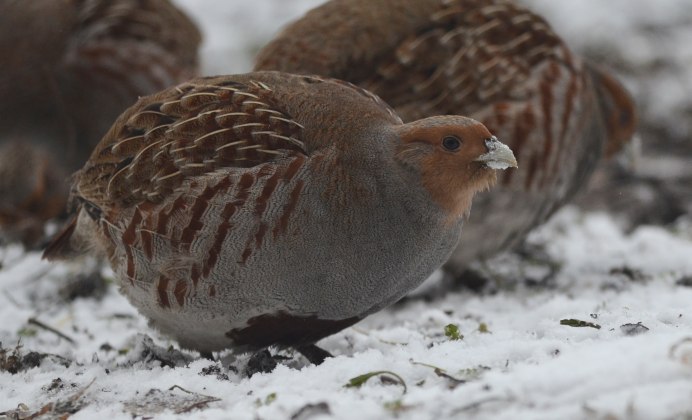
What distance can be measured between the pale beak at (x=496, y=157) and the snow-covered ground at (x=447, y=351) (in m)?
0.56

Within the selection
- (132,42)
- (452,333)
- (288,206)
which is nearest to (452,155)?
(288,206)

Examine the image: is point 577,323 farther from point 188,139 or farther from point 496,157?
point 188,139

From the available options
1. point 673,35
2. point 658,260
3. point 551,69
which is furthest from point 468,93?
point 673,35

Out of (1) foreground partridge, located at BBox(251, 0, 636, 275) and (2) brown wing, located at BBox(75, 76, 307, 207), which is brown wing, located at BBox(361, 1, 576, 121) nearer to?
(1) foreground partridge, located at BBox(251, 0, 636, 275)

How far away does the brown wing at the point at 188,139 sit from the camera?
10.8ft

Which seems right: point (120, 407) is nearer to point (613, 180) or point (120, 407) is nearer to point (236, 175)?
point (236, 175)

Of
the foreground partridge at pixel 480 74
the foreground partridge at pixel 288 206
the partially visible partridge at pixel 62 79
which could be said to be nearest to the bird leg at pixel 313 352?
the foreground partridge at pixel 288 206

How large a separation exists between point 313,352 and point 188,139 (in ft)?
2.82

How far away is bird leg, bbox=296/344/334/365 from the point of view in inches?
138

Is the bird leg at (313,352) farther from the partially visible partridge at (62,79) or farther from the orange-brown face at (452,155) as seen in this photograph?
the partially visible partridge at (62,79)

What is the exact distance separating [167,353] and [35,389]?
589mm

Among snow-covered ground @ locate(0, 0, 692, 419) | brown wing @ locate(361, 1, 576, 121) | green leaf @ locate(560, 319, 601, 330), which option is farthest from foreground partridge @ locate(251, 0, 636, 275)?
green leaf @ locate(560, 319, 601, 330)

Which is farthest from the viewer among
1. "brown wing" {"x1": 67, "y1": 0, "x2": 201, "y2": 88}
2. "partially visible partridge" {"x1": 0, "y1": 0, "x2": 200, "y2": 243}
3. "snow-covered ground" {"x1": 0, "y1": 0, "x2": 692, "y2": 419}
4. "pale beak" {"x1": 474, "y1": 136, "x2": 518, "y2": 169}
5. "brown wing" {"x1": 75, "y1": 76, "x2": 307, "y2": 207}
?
"brown wing" {"x1": 67, "y1": 0, "x2": 201, "y2": 88}

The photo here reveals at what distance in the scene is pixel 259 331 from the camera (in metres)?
3.36
